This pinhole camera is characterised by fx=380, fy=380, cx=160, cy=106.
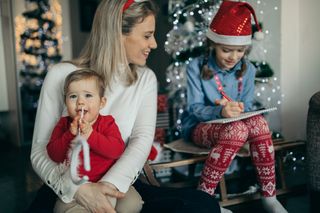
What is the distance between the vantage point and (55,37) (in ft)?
13.2

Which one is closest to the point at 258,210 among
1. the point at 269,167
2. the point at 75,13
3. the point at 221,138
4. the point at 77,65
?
the point at 269,167

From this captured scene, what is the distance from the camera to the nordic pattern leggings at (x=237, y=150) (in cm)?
176

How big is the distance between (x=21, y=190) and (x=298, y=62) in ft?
6.89

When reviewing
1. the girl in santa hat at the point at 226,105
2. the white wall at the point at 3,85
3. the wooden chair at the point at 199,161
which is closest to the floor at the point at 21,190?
the wooden chair at the point at 199,161

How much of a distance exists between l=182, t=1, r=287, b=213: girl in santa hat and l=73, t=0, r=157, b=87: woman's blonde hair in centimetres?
55

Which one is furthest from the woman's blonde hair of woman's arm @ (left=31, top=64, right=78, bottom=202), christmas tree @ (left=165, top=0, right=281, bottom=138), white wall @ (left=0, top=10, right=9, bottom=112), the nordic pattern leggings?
white wall @ (left=0, top=10, right=9, bottom=112)

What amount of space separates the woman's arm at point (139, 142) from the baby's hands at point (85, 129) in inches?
6.5

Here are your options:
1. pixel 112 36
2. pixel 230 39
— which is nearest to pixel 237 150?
pixel 230 39

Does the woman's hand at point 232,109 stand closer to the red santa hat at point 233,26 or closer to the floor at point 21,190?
the red santa hat at point 233,26

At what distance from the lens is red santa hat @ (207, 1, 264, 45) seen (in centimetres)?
194

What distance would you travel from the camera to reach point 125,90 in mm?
1511

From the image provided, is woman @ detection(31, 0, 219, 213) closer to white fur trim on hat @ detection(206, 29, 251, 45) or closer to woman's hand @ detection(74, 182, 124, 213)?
woman's hand @ detection(74, 182, 124, 213)

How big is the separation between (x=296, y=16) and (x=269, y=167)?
137cm

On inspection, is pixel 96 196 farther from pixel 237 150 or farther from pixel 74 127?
pixel 237 150
